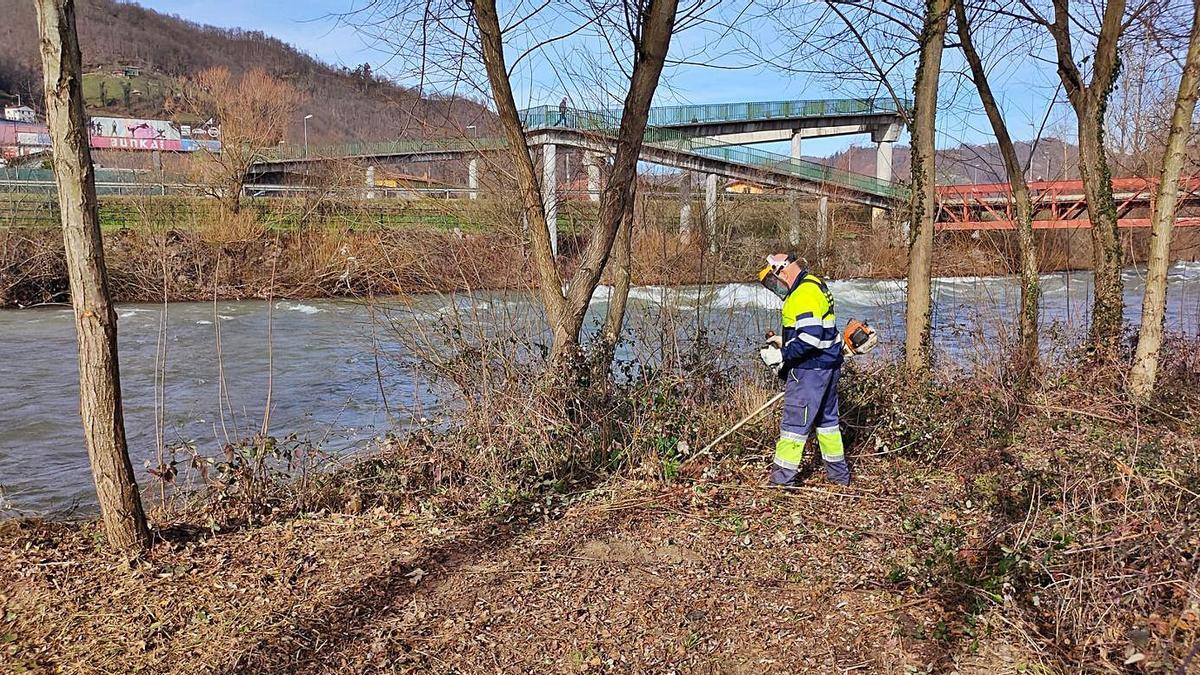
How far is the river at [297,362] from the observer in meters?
6.87

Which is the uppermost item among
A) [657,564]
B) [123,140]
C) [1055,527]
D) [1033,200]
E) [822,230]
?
[123,140]

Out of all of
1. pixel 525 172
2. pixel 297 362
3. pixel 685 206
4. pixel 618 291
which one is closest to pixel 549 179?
pixel 685 206

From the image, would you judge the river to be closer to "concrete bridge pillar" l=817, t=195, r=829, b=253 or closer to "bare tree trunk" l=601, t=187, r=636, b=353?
"bare tree trunk" l=601, t=187, r=636, b=353

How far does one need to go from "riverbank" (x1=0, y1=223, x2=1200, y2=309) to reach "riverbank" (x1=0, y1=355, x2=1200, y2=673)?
1.63 m

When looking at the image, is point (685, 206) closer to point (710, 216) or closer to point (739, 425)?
point (710, 216)

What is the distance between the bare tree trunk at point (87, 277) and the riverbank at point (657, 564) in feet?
1.29

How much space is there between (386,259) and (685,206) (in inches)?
163

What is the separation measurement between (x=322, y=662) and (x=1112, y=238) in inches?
324

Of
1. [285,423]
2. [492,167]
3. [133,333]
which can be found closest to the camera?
[492,167]

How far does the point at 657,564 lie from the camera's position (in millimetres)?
4500

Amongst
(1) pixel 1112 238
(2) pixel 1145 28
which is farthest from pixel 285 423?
(2) pixel 1145 28

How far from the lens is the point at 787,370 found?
5.89 meters

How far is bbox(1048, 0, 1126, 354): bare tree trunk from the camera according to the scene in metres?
8.17

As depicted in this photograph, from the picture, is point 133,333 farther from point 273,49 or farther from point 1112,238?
point 273,49
